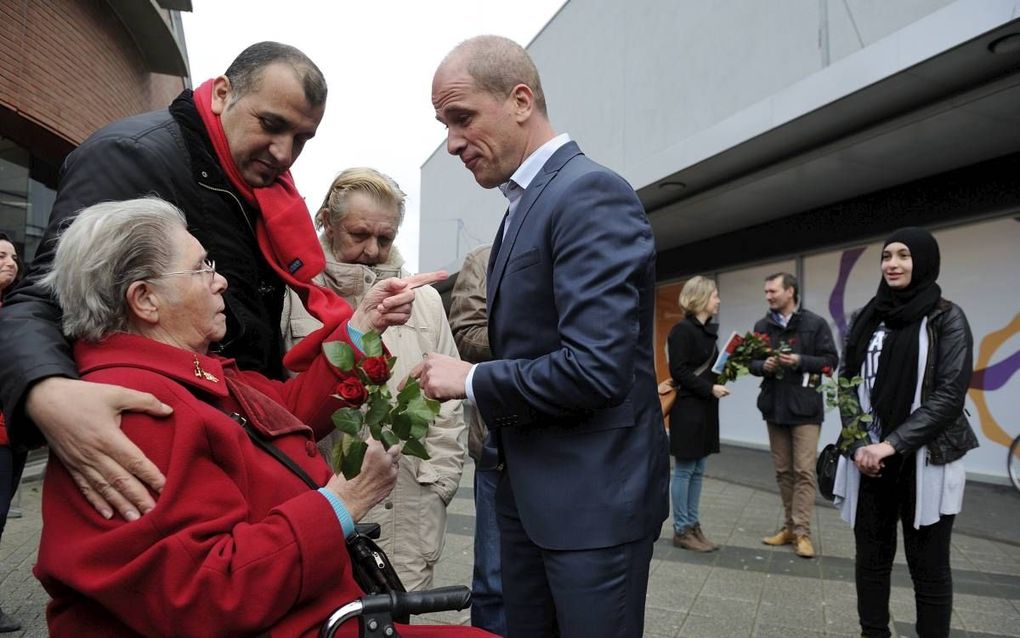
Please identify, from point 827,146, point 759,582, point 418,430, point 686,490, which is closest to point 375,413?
point 418,430

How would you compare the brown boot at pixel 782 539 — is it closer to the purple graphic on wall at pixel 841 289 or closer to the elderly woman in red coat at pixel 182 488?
the elderly woman in red coat at pixel 182 488

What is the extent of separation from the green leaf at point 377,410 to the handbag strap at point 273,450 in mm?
231

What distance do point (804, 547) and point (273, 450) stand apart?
5067mm

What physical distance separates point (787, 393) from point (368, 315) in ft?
15.2

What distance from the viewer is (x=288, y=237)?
2141 millimetres

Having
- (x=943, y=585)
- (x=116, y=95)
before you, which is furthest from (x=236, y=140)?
(x=116, y=95)

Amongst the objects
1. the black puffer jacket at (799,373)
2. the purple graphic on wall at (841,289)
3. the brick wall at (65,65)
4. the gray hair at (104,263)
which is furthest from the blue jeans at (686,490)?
the brick wall at (65,65)

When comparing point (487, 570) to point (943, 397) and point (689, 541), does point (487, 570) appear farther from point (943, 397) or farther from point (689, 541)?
point (689, 541)

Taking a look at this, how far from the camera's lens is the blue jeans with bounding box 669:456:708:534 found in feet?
18.8

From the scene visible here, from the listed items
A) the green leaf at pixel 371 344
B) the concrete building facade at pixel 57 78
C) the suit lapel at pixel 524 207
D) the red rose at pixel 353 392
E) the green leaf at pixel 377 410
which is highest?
the concrete building facade at pixel 57 78

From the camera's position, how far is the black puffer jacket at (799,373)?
18.9ft

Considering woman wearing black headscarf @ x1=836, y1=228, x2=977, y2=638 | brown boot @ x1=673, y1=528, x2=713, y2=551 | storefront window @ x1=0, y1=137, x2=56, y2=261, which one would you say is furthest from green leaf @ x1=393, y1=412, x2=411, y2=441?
storefront window @ x1=0, y1=137, x2=56, y2=261

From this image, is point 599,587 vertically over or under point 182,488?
under

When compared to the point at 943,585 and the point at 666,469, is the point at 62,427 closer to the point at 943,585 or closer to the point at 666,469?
the point at 666,469
